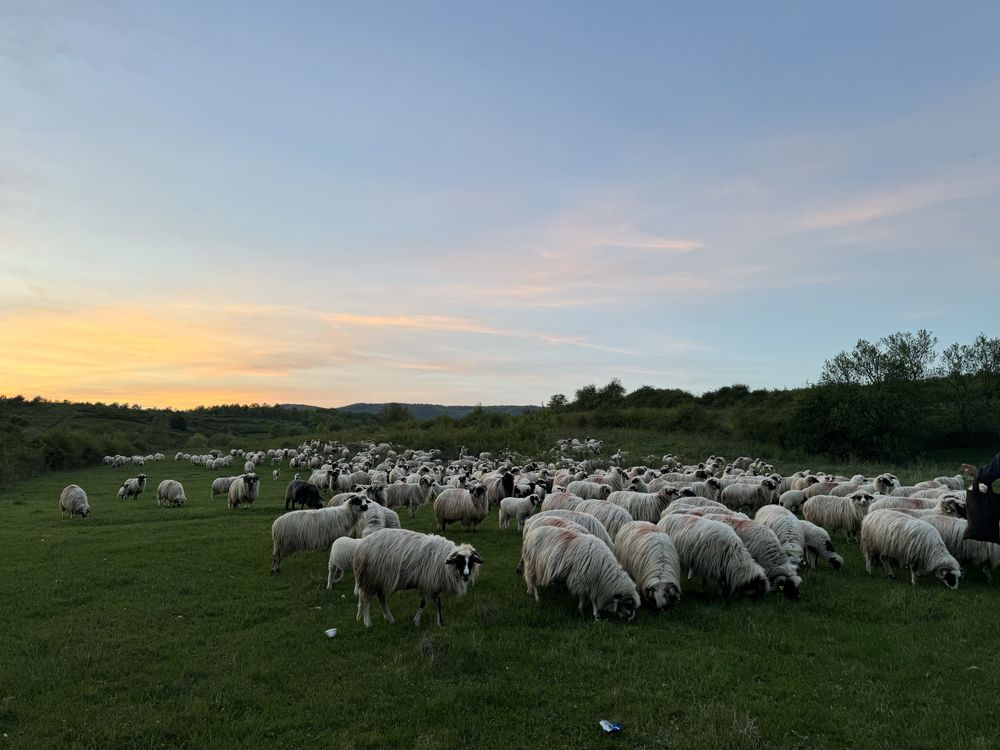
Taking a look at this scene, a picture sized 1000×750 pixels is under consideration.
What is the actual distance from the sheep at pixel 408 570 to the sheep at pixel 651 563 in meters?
2.88

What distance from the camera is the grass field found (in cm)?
596

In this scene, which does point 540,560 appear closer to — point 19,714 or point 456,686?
point 456,686

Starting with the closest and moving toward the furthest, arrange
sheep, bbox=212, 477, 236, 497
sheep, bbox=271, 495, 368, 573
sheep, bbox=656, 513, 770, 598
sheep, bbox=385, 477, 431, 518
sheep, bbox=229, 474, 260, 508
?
1. sheep, bbox=656, 513, 770, 598
2. sheep, bbox=271, 495, 368, 573
3. sheep, bbox=385, 477, 431, 518
4. sheep, bbox=229, 474, 260, 508
5. sheep, bbox=212, 477, 236, 497

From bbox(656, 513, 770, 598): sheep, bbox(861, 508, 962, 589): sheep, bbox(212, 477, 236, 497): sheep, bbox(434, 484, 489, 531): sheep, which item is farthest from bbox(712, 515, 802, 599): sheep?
bbox(212, 477, 236, 497): sheep

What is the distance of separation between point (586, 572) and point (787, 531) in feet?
17.0

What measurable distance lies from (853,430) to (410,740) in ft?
155

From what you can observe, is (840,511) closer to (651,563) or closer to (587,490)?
(587,490)

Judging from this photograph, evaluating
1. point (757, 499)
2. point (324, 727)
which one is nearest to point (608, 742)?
point (324, 727)

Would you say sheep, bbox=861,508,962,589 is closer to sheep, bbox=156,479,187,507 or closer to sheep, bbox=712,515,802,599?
sheep, bbox=712,515,802,599

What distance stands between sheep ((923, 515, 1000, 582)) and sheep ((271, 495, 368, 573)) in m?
12.4

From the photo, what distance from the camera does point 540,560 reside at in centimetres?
985

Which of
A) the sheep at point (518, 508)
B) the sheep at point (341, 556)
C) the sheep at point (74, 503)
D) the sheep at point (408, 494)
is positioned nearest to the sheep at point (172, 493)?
the sheep at point (74, 503)

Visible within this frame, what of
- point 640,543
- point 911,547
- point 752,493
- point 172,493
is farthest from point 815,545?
point 172,493

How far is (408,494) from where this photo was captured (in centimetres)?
2205
